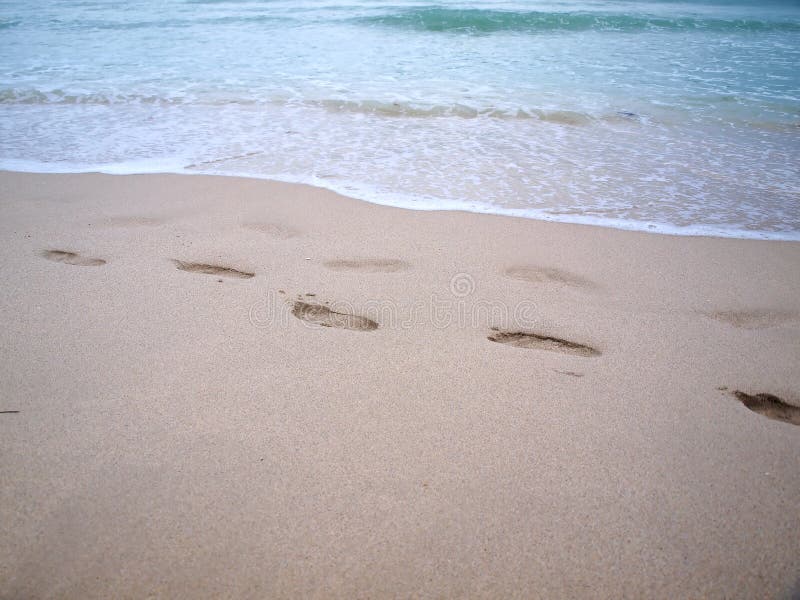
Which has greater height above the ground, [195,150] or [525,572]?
[195,150]

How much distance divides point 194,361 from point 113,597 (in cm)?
83

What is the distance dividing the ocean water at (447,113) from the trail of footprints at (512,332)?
795 millimetres

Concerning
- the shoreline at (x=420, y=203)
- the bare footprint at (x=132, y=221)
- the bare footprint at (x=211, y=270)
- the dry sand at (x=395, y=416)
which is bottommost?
the dry sand at (x=395, y=416)

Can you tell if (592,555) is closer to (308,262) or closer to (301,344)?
(301,344)

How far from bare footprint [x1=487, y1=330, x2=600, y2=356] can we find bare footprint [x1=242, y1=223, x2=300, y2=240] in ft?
4.28

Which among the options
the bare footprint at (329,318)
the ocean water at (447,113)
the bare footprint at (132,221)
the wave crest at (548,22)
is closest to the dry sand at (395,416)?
the bare footprint at (329,318)

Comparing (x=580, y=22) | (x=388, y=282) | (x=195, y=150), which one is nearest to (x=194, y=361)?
(x=388, y=282)

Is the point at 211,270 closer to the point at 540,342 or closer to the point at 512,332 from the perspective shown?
the point at 512,332

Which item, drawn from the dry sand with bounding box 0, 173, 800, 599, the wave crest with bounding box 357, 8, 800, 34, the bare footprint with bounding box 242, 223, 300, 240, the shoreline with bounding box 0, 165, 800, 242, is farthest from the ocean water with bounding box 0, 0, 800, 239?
the dry sand with bounding box 0, 173, 800, 599

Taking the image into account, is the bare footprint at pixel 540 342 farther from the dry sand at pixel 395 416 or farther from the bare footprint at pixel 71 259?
the bare footprint at pixel 71 259

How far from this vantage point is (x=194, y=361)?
6.06 feet

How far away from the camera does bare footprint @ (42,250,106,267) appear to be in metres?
2.50

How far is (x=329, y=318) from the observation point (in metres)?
2.12

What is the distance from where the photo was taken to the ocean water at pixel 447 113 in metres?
3.52
